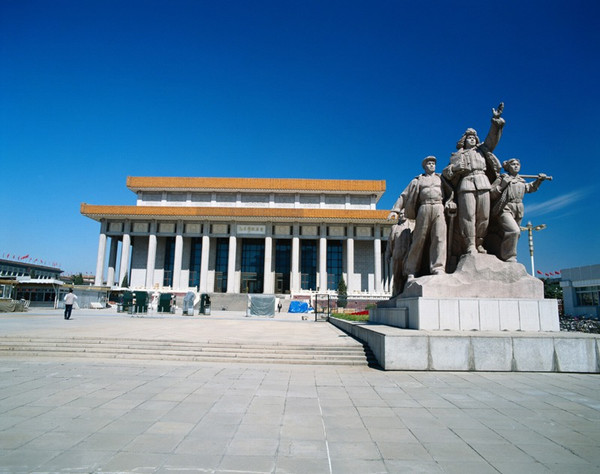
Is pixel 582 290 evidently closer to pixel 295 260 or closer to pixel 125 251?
pixel 295 260

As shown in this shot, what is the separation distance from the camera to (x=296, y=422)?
409 cm

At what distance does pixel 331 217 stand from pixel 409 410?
45631mm

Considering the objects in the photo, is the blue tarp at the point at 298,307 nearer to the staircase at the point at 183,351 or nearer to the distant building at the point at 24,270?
the staircase at the point at 183,351

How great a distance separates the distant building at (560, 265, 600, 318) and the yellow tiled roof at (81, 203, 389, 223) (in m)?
21.7

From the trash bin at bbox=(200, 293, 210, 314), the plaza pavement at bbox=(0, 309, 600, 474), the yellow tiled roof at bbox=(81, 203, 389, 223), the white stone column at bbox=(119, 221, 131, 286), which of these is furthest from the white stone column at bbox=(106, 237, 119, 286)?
the plaza pavement at bbox=(0, 309, 600, 474)

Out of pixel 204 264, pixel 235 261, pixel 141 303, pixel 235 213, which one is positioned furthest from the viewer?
pixel 235 261

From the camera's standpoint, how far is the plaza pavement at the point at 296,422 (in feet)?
10.0

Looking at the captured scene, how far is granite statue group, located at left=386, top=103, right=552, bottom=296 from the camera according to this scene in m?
8.70

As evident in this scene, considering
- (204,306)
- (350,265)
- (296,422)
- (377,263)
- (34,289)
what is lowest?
(296,422)

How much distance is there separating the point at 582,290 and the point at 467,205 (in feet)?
102

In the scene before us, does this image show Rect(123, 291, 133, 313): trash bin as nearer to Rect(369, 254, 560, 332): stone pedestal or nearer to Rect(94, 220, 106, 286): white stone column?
Rect(369, 254, 560, 332): stone pedestal

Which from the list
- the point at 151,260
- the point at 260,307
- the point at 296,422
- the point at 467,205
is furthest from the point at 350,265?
the point at 296,422

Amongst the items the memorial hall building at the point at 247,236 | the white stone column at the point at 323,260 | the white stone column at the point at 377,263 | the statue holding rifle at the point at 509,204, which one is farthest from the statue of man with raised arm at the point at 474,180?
the white stone column at the point at 377,263

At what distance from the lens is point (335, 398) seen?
5.20 meters
